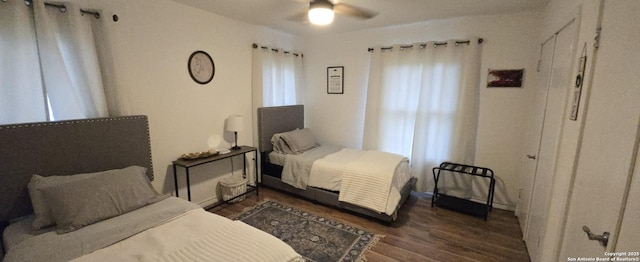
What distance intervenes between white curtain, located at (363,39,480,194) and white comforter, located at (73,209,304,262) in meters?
2.64

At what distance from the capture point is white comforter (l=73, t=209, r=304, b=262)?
1350 mm

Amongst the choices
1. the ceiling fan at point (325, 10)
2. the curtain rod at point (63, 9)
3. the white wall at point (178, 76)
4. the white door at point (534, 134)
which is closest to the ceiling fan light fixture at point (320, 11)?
the ceiling fan at point (325, 10)

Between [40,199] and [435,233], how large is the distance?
3.30 m

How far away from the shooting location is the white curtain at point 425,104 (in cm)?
316

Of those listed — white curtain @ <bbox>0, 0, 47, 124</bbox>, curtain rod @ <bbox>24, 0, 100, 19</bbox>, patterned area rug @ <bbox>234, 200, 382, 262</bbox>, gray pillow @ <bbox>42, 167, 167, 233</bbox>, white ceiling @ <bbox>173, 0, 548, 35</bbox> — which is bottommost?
patterned area rug @ <bbox>234, 200, 382, 262</bbox>

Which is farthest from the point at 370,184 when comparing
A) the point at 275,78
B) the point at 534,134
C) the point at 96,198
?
the point at 96,198

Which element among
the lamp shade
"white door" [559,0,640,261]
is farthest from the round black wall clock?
"white door" [559,0,640,261]

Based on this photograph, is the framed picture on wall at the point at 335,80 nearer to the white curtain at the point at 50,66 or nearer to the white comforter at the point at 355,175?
the white comforter at the point at 355,175

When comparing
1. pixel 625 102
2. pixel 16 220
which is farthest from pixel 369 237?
pixel 16 220

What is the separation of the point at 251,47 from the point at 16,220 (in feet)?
9.29

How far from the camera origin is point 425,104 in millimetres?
3414

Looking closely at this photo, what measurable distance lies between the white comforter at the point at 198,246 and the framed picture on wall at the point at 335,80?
2972 mm

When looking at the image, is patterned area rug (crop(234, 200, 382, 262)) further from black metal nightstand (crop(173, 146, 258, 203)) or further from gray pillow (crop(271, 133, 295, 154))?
gray pillow (crop(271, 133, 295, 154))

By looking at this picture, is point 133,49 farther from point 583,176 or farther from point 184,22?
point 583,176
